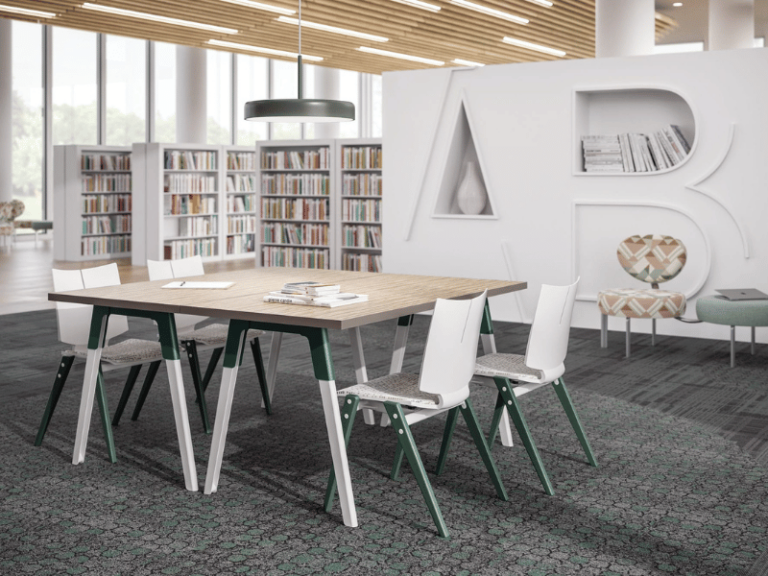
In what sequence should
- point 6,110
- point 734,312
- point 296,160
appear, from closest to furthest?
point 734,312, point 296,160, point 6,110

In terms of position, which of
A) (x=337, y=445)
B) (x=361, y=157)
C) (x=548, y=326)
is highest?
(x=361, y=157)

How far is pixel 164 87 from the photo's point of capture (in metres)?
18.7

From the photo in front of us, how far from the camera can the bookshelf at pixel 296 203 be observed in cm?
1173

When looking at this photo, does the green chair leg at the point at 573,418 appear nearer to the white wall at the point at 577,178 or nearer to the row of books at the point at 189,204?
the white wall at the point at 577,178

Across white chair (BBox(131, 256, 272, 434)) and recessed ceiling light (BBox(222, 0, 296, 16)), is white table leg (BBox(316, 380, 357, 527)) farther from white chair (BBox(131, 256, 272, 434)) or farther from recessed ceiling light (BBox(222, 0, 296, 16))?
recessed ceiling light (BBox(222, 0, 296, 16))

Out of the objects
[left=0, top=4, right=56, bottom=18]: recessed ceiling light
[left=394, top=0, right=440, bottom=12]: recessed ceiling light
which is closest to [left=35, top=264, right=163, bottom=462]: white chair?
[left=0, top=4, right=56, bottom=18]: recessed ceiling light

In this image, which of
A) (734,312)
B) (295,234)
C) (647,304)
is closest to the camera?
(734,312)

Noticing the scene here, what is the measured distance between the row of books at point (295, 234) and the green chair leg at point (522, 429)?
8.05 metres

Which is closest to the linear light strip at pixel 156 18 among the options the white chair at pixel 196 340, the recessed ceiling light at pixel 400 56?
the recessed ceiling light at pixel 400 56

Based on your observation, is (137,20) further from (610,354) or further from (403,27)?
(610,354)

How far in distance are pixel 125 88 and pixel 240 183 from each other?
4.60m

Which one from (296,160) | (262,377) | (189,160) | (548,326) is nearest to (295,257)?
(296,160)

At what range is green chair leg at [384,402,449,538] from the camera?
337 cm

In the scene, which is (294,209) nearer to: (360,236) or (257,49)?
(360,236)
